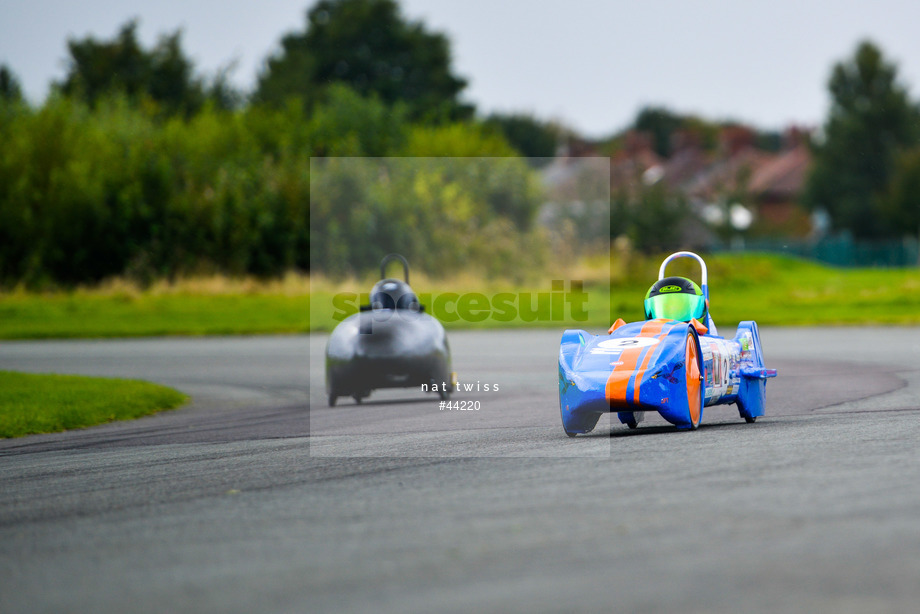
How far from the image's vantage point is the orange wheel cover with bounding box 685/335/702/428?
35.1 ft

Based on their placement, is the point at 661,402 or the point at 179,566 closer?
the point at 179,566

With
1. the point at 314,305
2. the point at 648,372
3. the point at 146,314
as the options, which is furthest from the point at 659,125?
the point at 648,372

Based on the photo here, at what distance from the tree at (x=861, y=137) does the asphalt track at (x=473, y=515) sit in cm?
7802

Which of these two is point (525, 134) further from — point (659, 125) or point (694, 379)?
point (694, 379)

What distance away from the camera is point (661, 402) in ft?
34.3

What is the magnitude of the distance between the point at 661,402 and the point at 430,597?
535cm

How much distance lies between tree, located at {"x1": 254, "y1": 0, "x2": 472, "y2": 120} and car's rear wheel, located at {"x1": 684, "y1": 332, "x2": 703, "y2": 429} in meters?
69.1

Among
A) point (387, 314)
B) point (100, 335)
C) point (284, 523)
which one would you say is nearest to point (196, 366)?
point (387, 314)

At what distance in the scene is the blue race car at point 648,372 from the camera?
10414 mm

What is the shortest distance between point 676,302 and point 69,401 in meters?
8.56

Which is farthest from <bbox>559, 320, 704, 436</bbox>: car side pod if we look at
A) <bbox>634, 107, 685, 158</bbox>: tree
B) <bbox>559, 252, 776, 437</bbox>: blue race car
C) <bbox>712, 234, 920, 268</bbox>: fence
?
<bbox>634, 107, 685, 158</bbox>: tree

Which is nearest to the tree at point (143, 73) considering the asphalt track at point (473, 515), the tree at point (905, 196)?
the tree at point (905, 196)

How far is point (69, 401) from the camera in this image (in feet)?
55.3

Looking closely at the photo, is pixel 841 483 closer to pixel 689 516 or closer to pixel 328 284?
pixel 689 516
